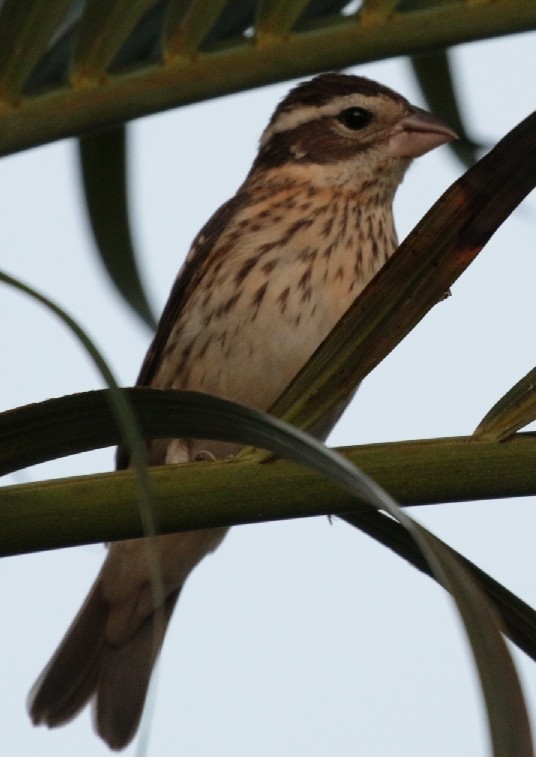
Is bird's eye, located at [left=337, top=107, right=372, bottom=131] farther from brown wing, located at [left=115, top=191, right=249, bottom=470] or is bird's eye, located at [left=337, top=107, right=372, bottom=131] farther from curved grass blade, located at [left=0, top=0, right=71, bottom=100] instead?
curved grass blade, located at [left=0, top=0, right=71, bottom=100]

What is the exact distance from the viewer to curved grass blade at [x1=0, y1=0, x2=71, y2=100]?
1842 millimetres

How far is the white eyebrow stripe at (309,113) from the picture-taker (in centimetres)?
401

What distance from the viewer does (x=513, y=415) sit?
4.84 ft

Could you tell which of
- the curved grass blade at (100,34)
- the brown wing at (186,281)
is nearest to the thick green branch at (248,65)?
the curved grass blade at (100,34)

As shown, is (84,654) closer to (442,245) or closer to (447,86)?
(447,86)

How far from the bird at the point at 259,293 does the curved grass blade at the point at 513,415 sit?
1753 mm

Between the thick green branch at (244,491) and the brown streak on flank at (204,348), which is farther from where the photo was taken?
the brown streak on flank at (204,348)

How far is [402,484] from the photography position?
146 cm

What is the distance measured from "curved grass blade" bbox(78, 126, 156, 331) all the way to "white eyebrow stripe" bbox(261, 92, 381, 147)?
1.48 metres

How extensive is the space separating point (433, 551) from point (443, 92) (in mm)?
1827

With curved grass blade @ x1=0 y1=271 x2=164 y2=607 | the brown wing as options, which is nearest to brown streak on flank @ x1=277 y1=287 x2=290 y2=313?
the brown wing

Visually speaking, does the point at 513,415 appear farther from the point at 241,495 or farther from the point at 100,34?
the point at 100,34

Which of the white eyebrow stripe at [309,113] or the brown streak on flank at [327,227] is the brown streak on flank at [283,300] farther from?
the white eyebrow stripe at [309,113]

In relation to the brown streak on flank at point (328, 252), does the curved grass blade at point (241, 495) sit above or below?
below
